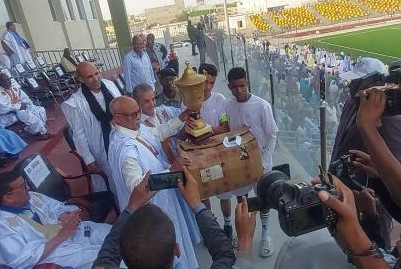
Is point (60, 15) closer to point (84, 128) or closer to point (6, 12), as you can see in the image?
point (6, 12)

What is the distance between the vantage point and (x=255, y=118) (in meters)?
2.97

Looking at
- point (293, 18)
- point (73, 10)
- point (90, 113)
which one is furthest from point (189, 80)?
point (293, 18)

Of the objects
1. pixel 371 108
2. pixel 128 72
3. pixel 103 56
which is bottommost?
pixel 103 56

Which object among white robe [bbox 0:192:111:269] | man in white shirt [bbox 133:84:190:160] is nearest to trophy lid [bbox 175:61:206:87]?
man in white shirt [bbox 133:84:190:160]

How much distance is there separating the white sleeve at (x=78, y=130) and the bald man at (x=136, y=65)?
2639mm

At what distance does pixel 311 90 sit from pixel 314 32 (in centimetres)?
3157

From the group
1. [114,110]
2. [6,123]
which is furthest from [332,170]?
[6,123]

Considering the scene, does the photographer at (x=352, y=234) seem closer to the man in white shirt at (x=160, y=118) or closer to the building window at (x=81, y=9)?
the man in white shirt at (x=160, y=118)

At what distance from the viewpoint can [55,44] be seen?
1400 cm

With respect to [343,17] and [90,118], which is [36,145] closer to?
[90,118]

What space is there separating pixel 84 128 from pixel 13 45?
7.34m

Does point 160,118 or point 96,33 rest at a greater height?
point 160,118

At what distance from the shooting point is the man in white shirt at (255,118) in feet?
9.69

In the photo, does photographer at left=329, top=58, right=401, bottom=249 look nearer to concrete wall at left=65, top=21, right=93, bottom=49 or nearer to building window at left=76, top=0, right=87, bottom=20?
concrete wall at left=65, top=21, right=93, bottom=49
